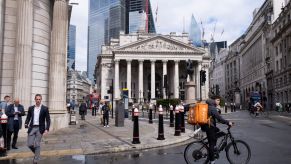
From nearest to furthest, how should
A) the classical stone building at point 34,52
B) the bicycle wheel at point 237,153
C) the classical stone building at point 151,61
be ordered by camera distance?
the bicycle wheel at point 237,153 → the classical stone building at point 34,52 → the classical stone building at point 151,61

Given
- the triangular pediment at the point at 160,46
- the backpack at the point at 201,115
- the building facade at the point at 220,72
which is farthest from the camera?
the building facade at the point at 220,72

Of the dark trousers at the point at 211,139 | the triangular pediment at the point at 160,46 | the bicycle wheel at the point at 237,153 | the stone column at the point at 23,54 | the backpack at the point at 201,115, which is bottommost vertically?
the bicycle wheel at the point at 237,153

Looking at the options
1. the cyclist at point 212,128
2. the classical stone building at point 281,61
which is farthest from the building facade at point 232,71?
the cyclist at point 212,128

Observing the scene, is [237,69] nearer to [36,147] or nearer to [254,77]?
[254,77]

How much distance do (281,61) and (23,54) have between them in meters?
62.3

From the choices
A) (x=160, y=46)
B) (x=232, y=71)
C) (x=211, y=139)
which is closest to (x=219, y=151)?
(x=211, y=139)

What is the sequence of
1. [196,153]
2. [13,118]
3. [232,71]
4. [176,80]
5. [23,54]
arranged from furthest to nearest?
Result: [232,71] < [176,80] < [23,54] < [13,118] < [196,153]

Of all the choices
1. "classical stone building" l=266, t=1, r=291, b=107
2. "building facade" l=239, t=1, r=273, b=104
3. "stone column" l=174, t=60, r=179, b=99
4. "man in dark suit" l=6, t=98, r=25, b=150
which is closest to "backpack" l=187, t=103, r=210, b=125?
"man in dark suit" l=6, t=98, r=25, b=150

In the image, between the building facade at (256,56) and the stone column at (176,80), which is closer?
the building facade at (256,56)

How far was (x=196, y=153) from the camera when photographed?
27.5 ft

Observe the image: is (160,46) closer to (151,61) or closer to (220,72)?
(151,61)

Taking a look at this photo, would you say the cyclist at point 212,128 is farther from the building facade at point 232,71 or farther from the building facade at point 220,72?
the building facade at point 220,72

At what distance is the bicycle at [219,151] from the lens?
8.42 m

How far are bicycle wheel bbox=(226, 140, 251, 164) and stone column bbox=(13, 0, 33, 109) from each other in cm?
1138
